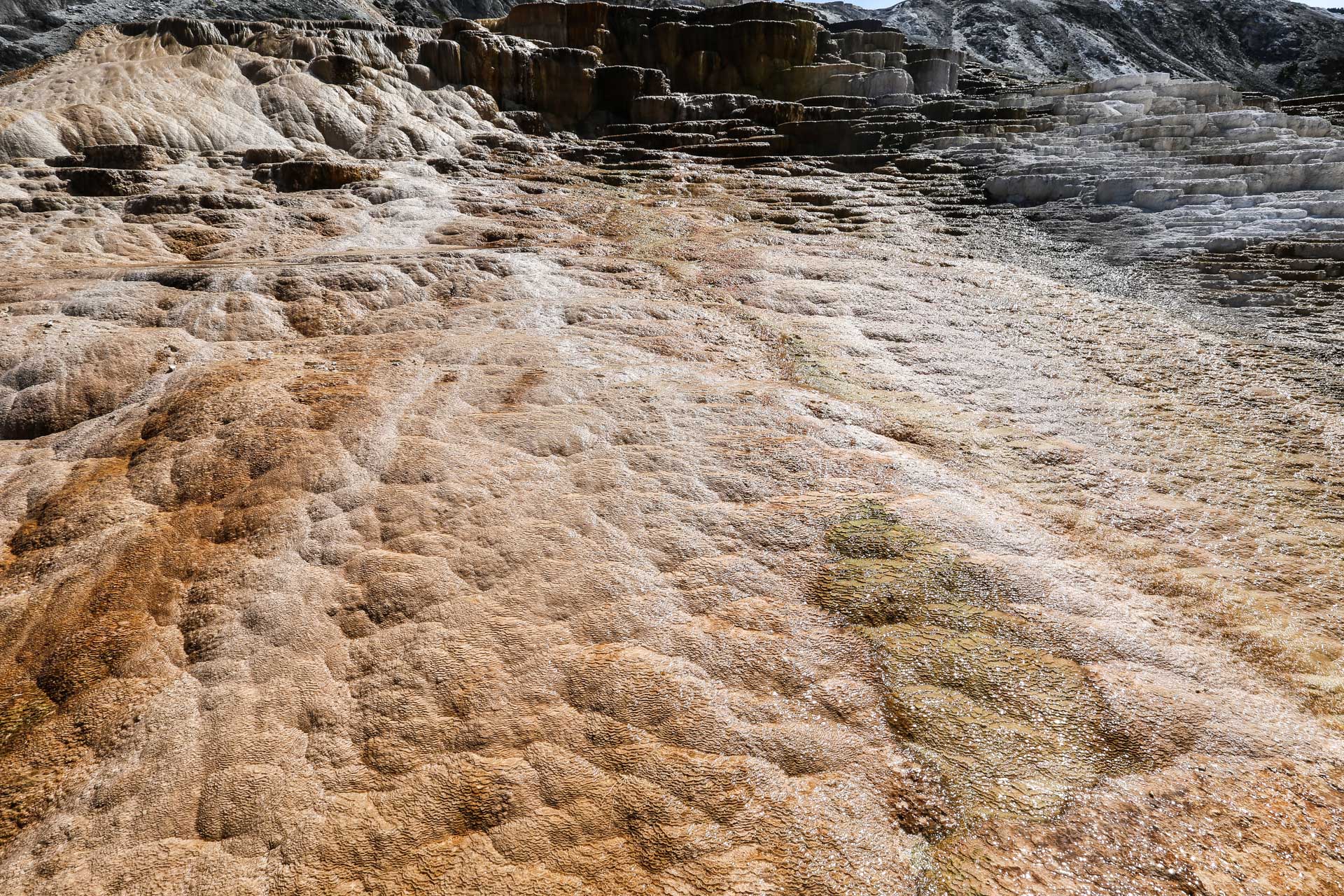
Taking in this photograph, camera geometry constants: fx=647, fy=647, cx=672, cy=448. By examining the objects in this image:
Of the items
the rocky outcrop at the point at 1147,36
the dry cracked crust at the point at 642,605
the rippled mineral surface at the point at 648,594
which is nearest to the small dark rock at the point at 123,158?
the rippled mineral surface at the point at 648,594

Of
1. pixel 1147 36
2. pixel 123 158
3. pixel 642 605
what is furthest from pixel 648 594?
pixel 1147 36

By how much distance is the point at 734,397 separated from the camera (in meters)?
3.31

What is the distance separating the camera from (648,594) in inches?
86.0

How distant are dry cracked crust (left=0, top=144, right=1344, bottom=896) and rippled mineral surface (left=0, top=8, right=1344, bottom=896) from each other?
13 millimetres

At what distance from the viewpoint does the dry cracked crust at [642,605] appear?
→ 5.09 ft

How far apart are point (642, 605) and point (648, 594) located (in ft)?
0.17

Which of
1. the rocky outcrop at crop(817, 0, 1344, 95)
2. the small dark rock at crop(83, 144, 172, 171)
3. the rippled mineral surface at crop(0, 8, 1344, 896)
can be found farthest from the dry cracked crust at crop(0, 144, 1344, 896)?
the rocky outcrop at crop(817, 0, 1344, 95)

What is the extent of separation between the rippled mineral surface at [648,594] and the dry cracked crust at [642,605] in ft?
0.04

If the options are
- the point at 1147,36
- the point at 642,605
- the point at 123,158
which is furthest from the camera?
the point at 1147,36

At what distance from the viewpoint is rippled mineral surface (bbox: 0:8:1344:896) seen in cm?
155

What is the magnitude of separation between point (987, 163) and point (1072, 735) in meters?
8.56

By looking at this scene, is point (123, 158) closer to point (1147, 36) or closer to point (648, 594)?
point (648, 594)

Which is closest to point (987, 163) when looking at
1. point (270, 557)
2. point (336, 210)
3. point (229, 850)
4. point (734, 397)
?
point (734, 397)

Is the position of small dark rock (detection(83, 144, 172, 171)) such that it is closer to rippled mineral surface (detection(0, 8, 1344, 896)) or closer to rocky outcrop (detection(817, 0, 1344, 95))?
rippled mineral surface (detection(0, 8, 1344, 896))
